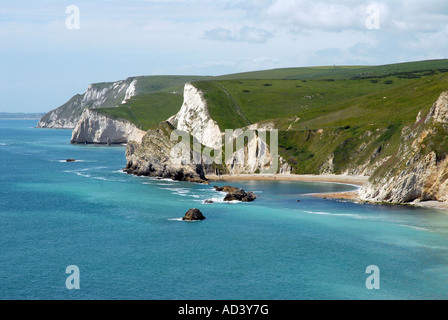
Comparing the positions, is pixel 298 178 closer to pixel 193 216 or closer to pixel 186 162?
pixel 186 162

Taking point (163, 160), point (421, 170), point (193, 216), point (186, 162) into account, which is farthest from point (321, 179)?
point (193, 216)

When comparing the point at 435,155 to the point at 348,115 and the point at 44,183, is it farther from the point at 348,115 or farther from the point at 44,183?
the point at 44,183

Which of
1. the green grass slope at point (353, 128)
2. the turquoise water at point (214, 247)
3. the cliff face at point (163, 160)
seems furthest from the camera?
the cliff face at point (163, 160)

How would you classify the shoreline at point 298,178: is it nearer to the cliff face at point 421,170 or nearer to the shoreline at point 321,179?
the shoreline at point 321,179

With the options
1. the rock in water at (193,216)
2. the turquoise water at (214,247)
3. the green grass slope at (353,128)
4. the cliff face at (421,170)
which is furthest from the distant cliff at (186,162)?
the rock in water at (193,216)

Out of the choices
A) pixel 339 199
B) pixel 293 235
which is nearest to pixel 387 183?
pixel 339 199

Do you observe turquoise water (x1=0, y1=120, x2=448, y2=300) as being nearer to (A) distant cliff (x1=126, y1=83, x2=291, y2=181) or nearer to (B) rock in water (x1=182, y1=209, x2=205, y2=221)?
(B) rock in water (x1=182, y1=209, x2=205, y2=221)

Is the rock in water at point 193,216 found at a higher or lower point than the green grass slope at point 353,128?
lower
